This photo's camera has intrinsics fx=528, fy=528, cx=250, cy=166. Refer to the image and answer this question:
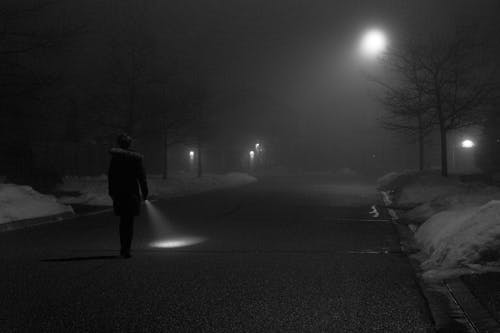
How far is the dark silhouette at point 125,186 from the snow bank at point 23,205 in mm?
5418

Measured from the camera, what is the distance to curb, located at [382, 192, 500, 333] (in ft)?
14.1

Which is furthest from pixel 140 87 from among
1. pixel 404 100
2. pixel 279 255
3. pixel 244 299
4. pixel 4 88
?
pixel 244 299

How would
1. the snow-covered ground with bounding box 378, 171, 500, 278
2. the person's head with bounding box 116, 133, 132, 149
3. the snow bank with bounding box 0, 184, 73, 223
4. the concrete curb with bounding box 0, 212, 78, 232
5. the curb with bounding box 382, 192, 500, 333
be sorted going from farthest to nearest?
the snow bank with bounding box 0, 184, 73, 223 < the concrete curb with bounding box 0, 212, 78, 232 < the person's head with bounding box 116, 133, 132, 149 < the snow-covered ground with bounding box 378, 171, 500, 278 < the curb with bounding box 382, 192, 500, 333

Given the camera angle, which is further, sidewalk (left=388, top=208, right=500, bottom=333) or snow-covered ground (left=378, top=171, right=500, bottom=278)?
snow-covered ground (left=378, top=171, right=500, bottom=278)

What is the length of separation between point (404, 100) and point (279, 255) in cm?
2231

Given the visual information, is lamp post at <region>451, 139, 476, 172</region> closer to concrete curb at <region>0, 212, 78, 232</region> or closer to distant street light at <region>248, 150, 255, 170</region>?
distant street light at <region>248, 150, 255, 170</region>

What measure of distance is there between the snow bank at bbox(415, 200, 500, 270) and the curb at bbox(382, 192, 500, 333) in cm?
47

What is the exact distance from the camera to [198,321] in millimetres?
4617

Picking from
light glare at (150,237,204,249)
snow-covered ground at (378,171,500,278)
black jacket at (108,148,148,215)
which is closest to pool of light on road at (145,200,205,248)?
light glare at (150,237,204,249)

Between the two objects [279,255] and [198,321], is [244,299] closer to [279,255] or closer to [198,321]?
[198,321]

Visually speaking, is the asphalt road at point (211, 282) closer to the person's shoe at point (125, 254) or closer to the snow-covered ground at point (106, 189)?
the person's shoe at point (125, 254)

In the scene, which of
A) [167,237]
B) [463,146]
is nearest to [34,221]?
[167,237]

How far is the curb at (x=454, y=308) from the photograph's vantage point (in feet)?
14.1

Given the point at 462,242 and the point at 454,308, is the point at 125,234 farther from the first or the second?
the point at 454,308
